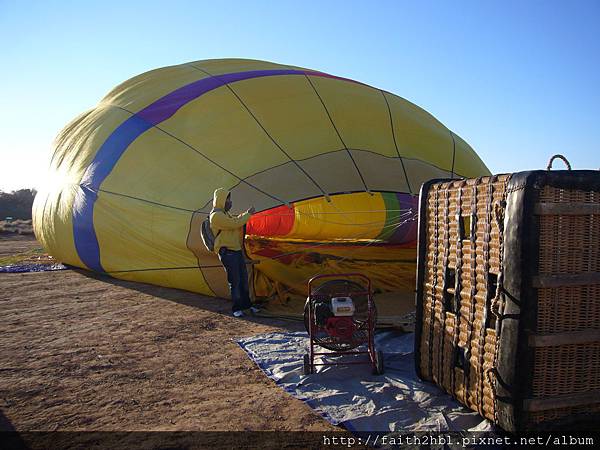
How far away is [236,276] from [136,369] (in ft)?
6.00

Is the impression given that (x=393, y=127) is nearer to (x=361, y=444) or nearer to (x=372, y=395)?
(x=372, y=395)

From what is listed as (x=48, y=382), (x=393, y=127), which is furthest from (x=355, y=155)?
(x=48, y=382)

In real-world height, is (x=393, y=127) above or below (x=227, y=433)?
above

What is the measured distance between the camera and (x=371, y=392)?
3.35 meters

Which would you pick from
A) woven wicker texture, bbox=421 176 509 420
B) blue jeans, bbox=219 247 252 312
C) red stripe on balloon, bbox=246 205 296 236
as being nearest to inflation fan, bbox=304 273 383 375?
woven wicker texture, bbox=421 176 509 420

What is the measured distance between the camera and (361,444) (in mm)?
2717

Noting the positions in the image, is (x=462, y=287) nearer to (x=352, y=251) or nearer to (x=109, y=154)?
(x=352, y=251)

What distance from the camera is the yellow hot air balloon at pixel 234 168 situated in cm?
625

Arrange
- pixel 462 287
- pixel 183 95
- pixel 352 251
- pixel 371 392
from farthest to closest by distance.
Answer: pixel 352 251 → pixel 183 95 → pixel 371 392 → pixel 462 287

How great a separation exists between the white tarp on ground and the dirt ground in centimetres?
10

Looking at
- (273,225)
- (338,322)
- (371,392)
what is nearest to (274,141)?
(338,322)

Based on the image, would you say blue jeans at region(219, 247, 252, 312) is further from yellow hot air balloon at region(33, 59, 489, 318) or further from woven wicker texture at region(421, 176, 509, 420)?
woven wicker texture at region(421, 176, 509, 420)

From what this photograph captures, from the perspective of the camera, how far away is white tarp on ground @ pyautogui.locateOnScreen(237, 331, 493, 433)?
289 cm

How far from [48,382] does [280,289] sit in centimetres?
288
